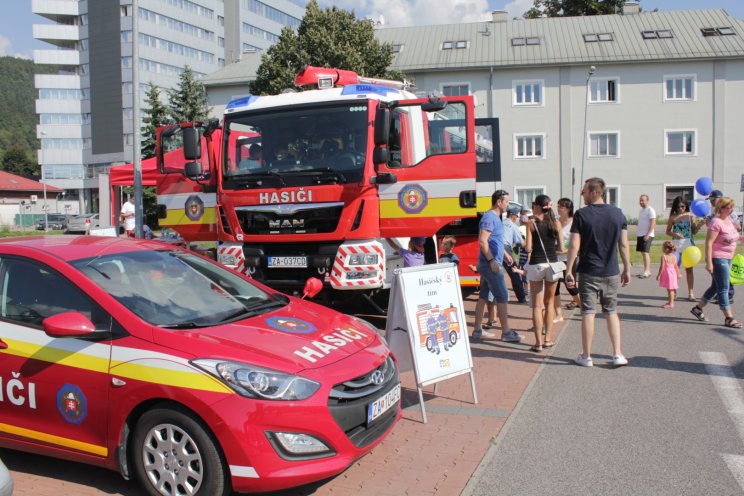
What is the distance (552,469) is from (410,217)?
4.16 m

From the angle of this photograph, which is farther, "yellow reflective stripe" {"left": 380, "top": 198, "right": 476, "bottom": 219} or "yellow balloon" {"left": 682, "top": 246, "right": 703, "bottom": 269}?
"yellow balloon" {"left": 682, "top": 246, "right": 703, "bottom": 269}

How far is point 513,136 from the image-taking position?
40875 mm

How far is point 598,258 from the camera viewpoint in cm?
675

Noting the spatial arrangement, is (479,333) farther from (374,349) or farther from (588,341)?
(374,349)

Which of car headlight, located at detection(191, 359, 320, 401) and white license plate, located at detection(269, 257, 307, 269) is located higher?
white license plate, located at detection(269, 257, 307, 269)

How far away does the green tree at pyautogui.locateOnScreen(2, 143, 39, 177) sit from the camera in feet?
347

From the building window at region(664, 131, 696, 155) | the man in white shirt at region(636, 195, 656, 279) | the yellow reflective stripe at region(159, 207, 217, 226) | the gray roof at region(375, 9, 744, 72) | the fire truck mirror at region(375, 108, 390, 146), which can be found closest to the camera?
the fire truck mirror at region(375, 108, 390, 146)

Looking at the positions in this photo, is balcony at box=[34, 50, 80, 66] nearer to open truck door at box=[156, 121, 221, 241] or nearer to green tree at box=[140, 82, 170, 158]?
green tree at box=[140, 82, 170, 158]

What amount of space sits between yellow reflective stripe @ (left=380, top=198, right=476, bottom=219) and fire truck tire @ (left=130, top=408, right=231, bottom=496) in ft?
15.3

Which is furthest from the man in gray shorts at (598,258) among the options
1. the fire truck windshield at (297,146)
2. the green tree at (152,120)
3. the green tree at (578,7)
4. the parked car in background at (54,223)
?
the green tree at (578,7)

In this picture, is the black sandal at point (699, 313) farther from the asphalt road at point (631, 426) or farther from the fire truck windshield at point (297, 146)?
the fire truck windshield at point (297, 146)

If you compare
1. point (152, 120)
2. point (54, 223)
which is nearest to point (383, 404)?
point (152, 120)

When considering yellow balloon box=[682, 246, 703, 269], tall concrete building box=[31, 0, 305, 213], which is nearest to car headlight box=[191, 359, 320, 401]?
yellow balloon box=[682, 246, 703, 269]

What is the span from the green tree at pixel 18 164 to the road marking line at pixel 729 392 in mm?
114107
